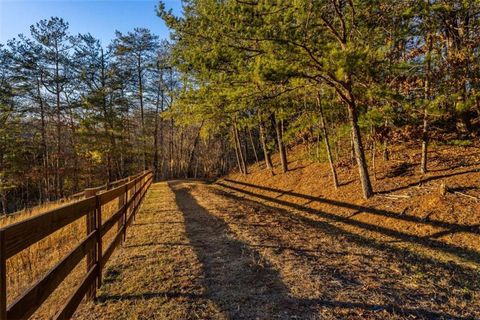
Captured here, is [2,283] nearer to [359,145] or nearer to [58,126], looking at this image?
[359,145]

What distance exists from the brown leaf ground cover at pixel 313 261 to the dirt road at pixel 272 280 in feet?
0.05

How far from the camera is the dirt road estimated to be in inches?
123

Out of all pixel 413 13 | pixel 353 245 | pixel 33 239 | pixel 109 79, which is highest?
pixel 109 79

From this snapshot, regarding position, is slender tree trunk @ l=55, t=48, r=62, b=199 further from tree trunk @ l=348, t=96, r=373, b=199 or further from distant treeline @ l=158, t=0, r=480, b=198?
tree trunk @ l=348, t=96, r=373, b=199

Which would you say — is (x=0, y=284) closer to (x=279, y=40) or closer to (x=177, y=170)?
(x=279, y=40)

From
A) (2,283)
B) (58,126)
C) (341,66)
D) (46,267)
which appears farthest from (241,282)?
(58,126)

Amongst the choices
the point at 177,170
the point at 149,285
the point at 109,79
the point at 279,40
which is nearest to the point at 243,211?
the point at 279,40

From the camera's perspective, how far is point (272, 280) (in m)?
3.82

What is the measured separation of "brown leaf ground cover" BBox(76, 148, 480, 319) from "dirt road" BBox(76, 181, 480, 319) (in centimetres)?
2

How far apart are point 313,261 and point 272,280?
0.97 metres

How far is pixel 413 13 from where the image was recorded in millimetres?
7934

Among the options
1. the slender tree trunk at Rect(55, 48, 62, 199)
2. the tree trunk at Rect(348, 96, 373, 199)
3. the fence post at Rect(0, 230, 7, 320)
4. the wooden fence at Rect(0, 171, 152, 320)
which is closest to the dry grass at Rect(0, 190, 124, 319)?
the wooden fence at Rect(0, 171, 152, 320)

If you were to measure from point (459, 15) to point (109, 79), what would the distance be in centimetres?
2360

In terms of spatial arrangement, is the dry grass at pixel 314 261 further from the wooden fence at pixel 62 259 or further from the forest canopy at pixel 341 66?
the forest canopy at pixel 341 66
